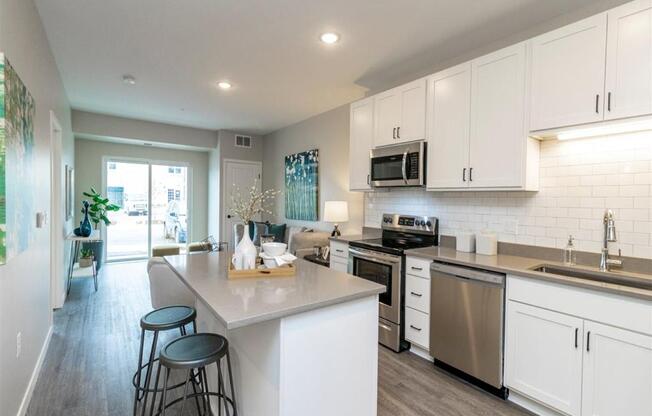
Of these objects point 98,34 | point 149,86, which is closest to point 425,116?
point 98,34

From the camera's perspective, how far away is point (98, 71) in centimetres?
365

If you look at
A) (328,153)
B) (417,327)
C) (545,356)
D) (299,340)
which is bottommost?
(417,327)

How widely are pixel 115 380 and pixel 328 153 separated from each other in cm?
375

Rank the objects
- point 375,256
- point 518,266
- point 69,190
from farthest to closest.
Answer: point 69,190 < point 375,256 < point 518,266

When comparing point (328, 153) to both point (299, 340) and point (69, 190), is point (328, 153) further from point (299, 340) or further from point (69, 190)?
point (69, 190)

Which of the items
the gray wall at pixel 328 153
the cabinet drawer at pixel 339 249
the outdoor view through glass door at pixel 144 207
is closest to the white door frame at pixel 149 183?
the outdoor view through glass door at pixel 144 207

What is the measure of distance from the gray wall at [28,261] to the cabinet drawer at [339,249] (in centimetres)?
265

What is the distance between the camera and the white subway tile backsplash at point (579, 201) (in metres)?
2.05

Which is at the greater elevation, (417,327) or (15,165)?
(15,165)

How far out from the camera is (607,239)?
2096 mm

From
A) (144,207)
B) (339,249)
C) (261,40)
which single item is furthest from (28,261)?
(144,207)

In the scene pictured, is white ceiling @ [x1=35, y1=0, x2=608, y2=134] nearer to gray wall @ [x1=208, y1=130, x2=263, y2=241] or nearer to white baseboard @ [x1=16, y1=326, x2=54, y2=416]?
gray wall @ [x1=208, y1=130, x2=263, y2=241]

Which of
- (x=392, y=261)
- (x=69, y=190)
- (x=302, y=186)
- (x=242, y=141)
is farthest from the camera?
(x=242, y=141)

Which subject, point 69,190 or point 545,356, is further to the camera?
point 69,190
